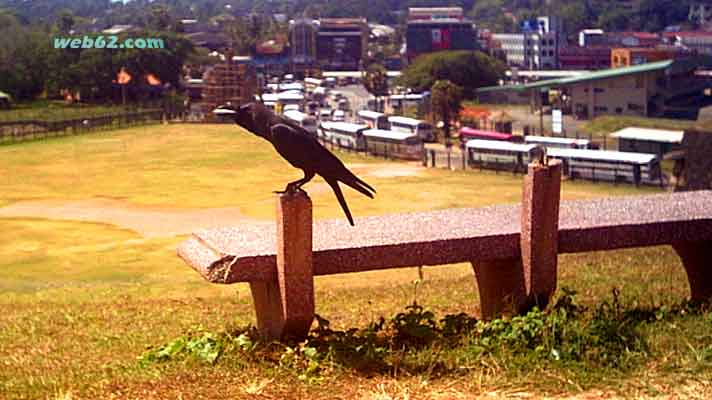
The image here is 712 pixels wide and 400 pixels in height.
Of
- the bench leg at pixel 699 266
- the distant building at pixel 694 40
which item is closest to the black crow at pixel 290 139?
the bench leg at pixel 699 266

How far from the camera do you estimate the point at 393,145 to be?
36344 mm

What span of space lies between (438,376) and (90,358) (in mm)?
2435

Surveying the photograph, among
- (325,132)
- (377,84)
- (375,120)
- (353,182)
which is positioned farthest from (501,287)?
(377,84)

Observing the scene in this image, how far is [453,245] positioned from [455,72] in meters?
57.5

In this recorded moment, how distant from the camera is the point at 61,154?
34125 millimetres

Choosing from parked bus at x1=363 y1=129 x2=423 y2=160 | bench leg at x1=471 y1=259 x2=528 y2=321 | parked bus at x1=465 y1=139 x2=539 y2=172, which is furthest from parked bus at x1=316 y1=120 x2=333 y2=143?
bench leg at x1=471 y1=259 x2=528 y2=321

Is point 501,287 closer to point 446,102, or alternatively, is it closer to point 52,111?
point 446,102

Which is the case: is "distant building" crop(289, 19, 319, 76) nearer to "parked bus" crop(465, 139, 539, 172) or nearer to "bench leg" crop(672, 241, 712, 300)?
"parked bus" crop(465, 139, 539, 172)

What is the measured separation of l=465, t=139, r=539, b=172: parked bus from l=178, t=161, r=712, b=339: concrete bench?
23870 mm

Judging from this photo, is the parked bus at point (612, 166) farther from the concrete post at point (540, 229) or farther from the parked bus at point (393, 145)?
the concrete post at point (540, 229)

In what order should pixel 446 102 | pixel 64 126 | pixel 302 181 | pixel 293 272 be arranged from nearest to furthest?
pixel 293 272, pixel 302 181, pixel 64 126, pixel 446 102

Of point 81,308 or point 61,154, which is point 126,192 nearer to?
point 61,154

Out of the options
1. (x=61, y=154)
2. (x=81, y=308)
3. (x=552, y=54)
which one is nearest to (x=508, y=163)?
(x=61, y=154)

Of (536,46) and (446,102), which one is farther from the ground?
(536,46)
